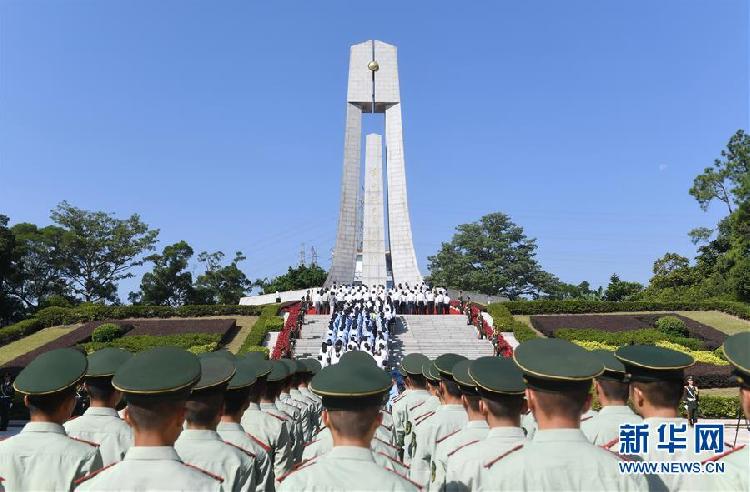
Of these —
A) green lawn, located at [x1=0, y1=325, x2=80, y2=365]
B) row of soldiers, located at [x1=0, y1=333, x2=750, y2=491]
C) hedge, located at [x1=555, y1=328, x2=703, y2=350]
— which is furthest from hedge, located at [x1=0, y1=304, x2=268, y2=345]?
row of soldiers, located at [x1=0, y1=333, x2=750, y2=491]

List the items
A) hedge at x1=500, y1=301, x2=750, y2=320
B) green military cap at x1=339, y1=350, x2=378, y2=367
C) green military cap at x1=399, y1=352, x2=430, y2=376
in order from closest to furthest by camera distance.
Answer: green military cap at x1=339, y1=350, x2=378, y2=367 < green military cap at x1=399, y1=352, x2=430, y2=376 < hedge at x1=500, y1=301, x2=750, y2=320

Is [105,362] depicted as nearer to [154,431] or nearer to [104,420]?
[104,420]

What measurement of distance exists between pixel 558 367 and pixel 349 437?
71 centimetres

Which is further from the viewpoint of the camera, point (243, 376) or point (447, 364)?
point (447, 364)

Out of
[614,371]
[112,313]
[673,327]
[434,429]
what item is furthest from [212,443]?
[112,313]

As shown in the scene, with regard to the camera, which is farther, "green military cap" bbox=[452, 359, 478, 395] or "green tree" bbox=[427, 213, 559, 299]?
"green tree" bbox=[427, 213, 559, 299]

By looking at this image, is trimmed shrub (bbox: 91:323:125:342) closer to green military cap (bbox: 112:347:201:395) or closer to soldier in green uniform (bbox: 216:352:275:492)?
soldier in green uniform (bbox: 216:352:275:492)

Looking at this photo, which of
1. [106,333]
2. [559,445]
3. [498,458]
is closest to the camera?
[559,445]

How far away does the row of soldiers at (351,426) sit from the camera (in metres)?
1.93

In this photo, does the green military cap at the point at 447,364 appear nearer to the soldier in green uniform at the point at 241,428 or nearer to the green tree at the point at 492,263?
the soldier in green uniform at the point at 241,428

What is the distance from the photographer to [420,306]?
21.3 m

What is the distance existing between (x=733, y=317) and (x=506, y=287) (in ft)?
69.0

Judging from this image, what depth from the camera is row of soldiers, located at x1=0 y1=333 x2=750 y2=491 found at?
1.93 m

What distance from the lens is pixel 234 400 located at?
120 inches
